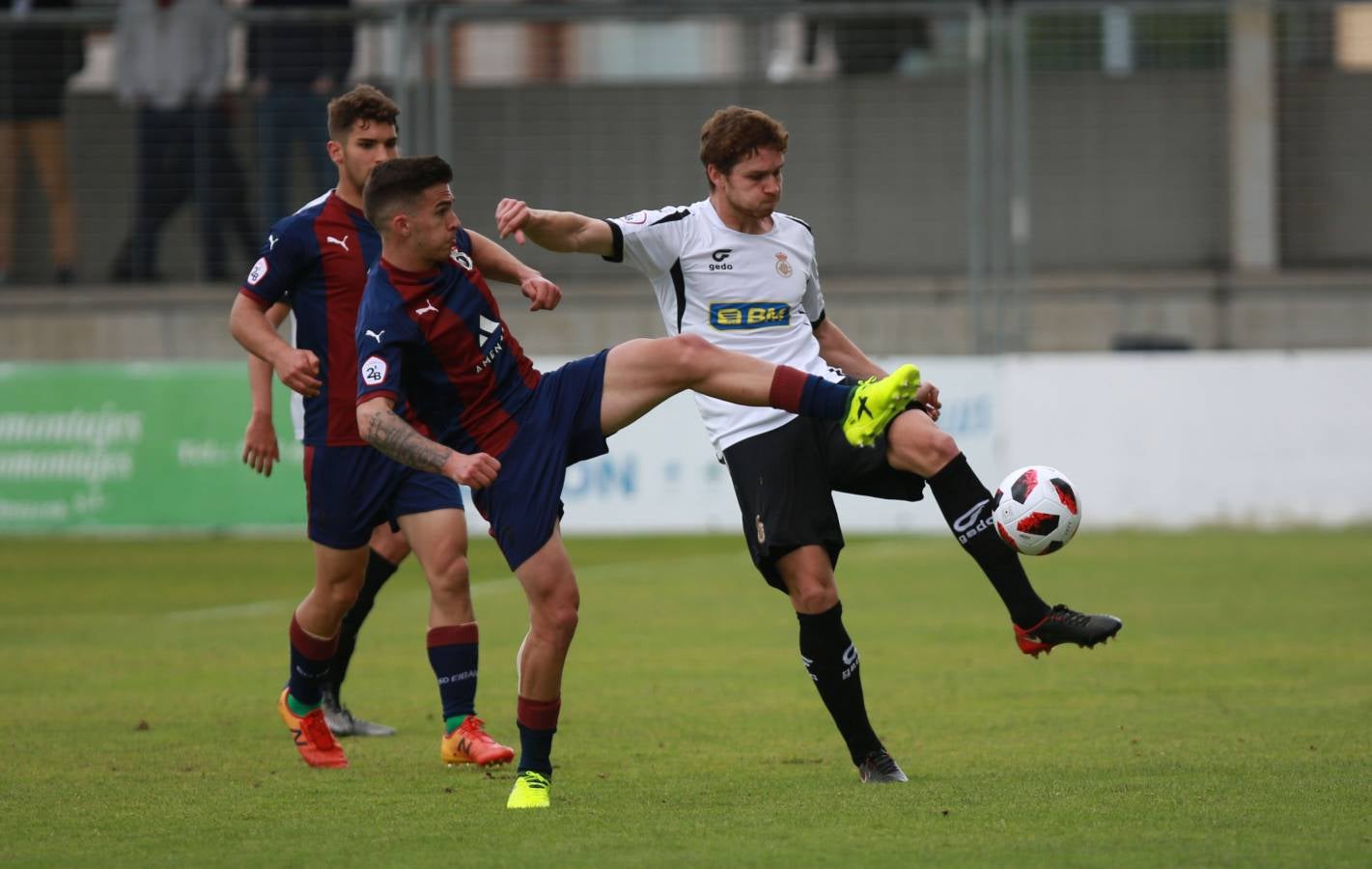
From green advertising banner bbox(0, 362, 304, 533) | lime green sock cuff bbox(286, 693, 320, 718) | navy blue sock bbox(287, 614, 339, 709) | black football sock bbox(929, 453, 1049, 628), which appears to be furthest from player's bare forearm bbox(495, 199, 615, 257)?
green advertising banner bbox(0, 362, 304, 533)

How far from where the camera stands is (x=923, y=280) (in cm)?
1773

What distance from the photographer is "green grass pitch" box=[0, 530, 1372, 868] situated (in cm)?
488

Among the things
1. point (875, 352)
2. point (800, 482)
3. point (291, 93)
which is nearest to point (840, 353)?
point (800, 482)

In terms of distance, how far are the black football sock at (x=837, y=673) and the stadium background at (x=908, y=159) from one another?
32.2 feet

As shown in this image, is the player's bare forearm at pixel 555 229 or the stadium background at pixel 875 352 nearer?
the player's bare forearm at pixel 555 229

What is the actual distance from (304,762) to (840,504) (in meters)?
9.50

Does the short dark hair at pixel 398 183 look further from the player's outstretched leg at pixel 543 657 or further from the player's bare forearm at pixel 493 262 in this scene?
the player's outstretched leg at pixel 543 657

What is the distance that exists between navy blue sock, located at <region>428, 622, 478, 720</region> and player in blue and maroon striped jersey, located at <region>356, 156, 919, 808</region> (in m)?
0.70

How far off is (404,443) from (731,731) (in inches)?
83.4

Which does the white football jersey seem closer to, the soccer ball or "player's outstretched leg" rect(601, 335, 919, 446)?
"player's outstretched leg" rect(601, 335, 919, 446)

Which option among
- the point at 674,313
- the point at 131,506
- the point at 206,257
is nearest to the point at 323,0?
the point at 206,257

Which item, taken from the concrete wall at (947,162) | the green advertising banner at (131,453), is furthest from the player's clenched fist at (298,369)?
the concrete wall at (947,162)

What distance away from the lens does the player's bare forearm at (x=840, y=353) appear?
21.2ft

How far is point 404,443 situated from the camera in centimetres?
545
